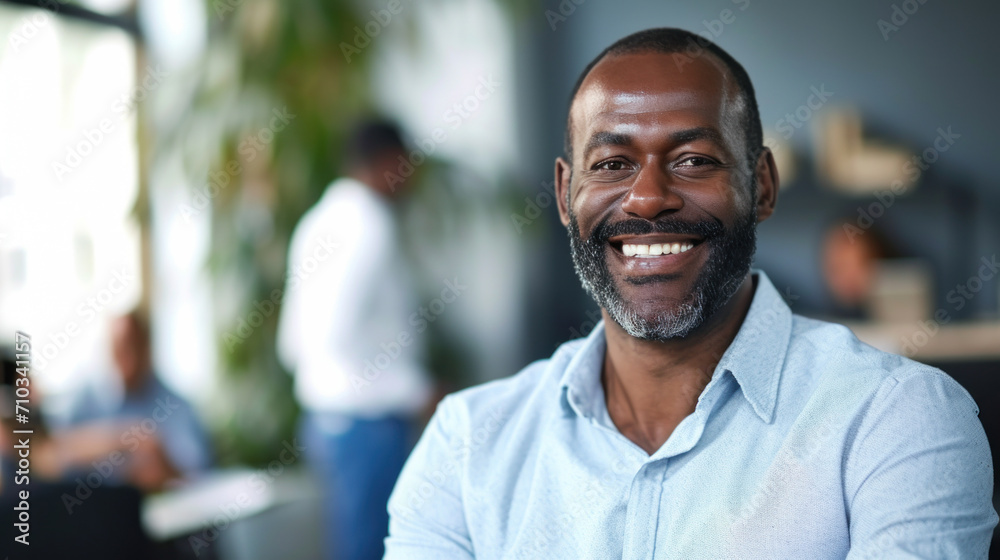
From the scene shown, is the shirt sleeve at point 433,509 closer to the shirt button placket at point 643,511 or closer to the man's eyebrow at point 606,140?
the shirt button placket at point 643,511

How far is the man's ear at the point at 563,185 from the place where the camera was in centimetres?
120

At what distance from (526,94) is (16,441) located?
2.37 metres

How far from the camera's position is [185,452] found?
8.76ft

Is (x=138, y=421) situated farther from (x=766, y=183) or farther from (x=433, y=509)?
(x=766, y=183)

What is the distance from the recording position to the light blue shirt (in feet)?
2.86

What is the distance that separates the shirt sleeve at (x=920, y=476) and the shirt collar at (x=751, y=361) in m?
0.13

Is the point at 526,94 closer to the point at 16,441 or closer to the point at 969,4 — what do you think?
the point at 969,4

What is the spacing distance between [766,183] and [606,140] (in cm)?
24

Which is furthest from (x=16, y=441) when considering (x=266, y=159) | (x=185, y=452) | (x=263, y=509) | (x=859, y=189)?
(x=859, y=189)

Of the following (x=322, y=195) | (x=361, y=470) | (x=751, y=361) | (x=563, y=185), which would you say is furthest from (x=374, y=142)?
(x=751, y=361)

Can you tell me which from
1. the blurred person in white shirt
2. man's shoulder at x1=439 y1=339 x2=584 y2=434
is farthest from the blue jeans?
man's shoulder at x1=439 y1=339 x2=584 y2=434

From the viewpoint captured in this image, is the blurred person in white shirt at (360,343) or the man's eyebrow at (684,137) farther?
the blurred person in white shirt at (360,343)

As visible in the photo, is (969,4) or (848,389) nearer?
(848,389)

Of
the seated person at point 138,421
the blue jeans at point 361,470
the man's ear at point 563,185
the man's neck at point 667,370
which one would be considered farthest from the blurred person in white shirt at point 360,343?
the man's neck at point 667,370
